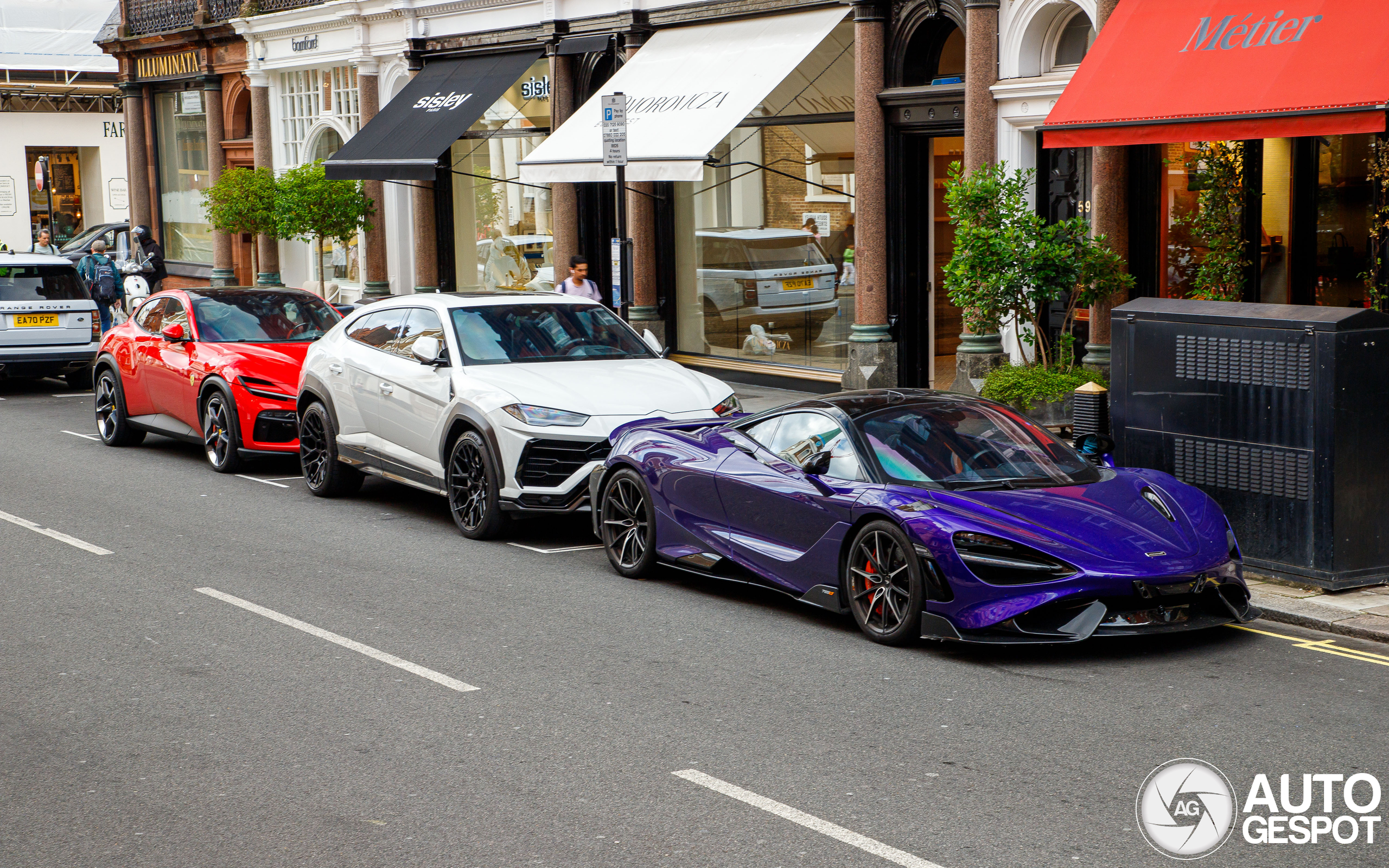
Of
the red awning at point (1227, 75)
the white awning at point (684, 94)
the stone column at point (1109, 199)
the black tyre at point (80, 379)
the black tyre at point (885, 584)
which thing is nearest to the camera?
the black tyre at point (885, 584)

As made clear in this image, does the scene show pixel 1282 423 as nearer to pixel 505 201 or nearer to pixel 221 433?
pixel 221 433

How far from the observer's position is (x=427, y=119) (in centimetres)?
2345

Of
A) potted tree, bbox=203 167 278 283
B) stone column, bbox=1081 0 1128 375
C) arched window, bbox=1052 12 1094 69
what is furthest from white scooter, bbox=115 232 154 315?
stone column, bbox=1081 0 1128 375

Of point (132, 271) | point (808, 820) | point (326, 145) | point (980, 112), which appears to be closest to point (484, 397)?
point (808, 820)

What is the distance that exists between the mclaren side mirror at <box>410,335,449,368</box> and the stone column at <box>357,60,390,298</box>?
49.5 ft

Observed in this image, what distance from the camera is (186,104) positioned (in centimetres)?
3244

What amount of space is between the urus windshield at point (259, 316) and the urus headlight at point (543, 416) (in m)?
5.17

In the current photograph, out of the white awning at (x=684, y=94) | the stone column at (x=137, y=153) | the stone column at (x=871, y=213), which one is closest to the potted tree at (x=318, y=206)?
the white awning at (x=684, y=94)

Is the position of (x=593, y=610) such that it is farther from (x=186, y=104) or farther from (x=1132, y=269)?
(x=186, y=104)

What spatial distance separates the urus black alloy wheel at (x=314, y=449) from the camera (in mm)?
13039

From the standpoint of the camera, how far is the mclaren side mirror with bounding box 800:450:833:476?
846 cm

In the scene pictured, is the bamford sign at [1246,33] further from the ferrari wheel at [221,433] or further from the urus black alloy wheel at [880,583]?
the ferrari wheel at [221,433]

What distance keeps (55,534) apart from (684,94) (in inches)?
382

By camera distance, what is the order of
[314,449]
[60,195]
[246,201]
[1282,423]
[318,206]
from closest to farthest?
[1282,423] → [314,449] → [318,206] → [246,201] → [60,195]
